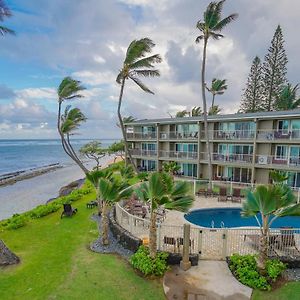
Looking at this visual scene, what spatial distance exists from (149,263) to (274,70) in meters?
40.4

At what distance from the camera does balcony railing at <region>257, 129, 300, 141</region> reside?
23.0m

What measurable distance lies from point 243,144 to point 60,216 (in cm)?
1957

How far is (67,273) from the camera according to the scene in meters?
9.63

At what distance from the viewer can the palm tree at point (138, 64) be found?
23828 millimetres

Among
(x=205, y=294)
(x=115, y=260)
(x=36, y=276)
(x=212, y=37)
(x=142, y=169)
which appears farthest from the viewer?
(x=142, y=169)

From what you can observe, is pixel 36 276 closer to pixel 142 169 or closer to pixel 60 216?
pixel 60 216

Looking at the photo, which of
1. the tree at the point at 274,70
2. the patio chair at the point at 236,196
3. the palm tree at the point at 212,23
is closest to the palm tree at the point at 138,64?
the palm tree at the point at 212,23

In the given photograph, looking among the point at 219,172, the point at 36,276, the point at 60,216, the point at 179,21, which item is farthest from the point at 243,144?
the point at 36,276

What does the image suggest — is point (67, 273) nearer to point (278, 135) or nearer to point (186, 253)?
point (186, 253)

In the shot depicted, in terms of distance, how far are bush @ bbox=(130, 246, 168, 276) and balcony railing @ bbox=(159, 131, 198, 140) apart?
21.3 m

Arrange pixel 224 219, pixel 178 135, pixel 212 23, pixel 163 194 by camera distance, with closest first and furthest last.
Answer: pixel 163 194, pixel 224 219, pixel 212 23, pixel 178 135

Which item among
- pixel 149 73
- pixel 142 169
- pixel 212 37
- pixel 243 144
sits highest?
pixel 212 37

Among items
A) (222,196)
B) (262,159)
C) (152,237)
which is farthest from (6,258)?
(262,159)

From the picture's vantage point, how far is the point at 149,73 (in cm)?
2511
